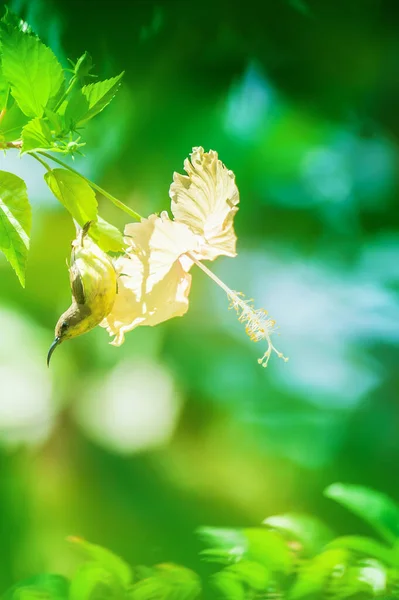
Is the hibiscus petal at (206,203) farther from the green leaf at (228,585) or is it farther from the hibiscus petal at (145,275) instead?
the green leaf at (228,585)

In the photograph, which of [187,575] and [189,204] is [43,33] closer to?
[189,204]

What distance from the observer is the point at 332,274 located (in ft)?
3.81

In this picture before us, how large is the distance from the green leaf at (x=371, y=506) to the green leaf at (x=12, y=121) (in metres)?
0.93

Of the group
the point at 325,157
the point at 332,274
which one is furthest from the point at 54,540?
the point at 325,157

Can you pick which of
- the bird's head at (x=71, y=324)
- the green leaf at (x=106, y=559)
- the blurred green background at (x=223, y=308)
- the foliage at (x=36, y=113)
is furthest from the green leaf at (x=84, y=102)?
the green leaf at (x=106, y=559)

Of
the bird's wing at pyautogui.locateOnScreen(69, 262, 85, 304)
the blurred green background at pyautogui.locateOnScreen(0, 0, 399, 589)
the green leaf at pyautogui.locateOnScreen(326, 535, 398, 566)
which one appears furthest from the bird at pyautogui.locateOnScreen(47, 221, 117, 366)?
the green leaf at pyautogui.locateOnScreen(326, 535, 398, 566)

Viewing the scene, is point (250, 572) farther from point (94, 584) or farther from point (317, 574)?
point (94, 584)

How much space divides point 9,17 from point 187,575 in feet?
3.23

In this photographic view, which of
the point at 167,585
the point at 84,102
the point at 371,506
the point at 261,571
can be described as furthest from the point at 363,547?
the point at 84,102

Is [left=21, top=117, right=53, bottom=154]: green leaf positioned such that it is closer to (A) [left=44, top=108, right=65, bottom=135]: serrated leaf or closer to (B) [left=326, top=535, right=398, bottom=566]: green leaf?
(A) [left=44, top=108, right=65, bottom=135]: serrated leaf

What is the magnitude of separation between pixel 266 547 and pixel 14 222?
0.91 metres

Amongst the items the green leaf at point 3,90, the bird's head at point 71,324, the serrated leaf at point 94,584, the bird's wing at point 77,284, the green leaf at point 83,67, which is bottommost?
the serrated leaf at point 94,584

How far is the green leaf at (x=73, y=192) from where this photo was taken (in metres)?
0.34

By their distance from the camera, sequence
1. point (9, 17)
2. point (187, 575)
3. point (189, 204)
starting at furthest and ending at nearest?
point (187, 575) < point (189, 204) < point (9, 17)
